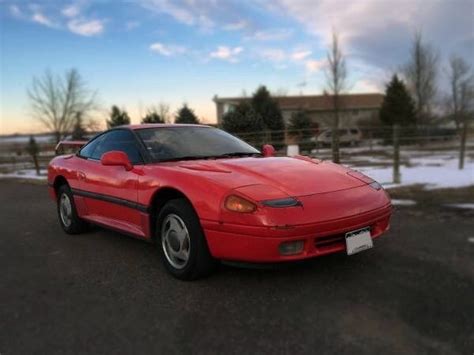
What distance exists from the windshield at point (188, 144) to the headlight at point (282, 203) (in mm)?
1289

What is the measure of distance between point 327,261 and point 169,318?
159 centimetres

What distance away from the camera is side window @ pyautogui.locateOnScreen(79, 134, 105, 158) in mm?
5411

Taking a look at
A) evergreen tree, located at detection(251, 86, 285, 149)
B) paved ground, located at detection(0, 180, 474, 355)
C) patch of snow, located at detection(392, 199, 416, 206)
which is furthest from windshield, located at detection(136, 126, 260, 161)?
evergreen tree, located at detection(251, 86, 285, 149)

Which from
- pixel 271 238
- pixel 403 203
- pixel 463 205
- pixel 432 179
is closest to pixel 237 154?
pixel 271 238

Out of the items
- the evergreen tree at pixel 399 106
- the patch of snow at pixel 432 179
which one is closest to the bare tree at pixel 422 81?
the evergreen tree at pixel 399 106

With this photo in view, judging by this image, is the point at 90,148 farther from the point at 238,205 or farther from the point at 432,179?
the point at 432,179

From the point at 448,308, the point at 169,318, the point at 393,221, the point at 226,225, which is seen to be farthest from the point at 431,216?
the point at 169,318

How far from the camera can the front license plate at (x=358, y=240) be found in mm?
3486

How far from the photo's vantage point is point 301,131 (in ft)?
57.2

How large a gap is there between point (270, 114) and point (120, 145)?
2010cm

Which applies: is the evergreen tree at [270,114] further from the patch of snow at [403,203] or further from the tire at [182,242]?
the tire at [182,242]

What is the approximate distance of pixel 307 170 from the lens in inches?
156

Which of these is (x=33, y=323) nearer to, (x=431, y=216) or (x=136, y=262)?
(x=136, y=262)

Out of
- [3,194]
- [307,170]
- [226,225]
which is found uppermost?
[307,170]
